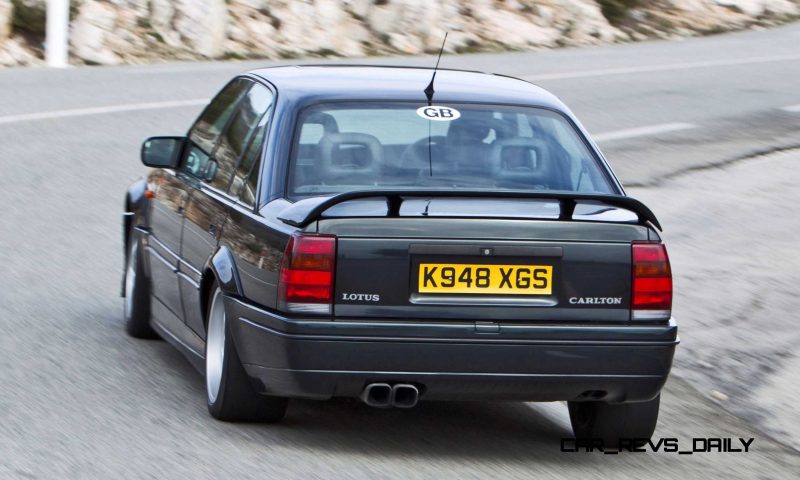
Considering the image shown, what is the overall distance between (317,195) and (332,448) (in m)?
1.03

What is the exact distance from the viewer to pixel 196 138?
826 centimetres

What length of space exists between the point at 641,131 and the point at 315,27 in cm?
884

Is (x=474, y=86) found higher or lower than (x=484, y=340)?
higher

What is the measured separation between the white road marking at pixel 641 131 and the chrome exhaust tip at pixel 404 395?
469 inches

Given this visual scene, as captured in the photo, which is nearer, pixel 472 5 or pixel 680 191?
pixel 680 191

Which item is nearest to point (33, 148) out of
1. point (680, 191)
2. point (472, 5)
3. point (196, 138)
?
point (680, 191)

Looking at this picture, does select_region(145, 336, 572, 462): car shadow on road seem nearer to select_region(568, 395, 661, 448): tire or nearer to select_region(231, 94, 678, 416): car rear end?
select_region(568, 395, 661, 448): tire

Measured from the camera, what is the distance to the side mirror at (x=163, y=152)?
27.0ft

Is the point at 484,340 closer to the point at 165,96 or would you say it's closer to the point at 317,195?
the point at 317,195

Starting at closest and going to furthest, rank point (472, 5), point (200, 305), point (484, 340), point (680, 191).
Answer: point (484, 340)
point (200, 305)
point (680, 191)
point (472, 5)

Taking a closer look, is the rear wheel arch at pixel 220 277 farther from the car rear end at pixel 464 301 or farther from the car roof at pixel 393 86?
the car roof at pixel 393 86

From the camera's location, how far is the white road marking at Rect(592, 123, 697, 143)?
717 inches

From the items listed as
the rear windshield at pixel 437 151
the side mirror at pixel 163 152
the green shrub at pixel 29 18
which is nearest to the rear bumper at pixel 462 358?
the rear windshield at pixel 437 151

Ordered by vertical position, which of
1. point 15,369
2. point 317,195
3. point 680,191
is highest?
point 317,195
